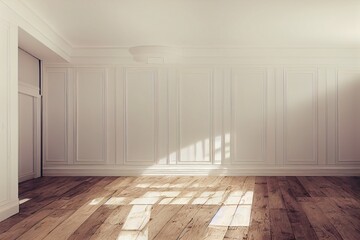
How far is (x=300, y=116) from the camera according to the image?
6.64 metres

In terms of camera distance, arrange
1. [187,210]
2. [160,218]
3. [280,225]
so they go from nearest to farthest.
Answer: [280,225] → [160,218] → [187,210]

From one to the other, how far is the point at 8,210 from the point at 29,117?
2.80 meters

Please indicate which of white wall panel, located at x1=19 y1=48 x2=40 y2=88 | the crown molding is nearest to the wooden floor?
white wall panel, located at x1=19 y1=48 x2=40 y2=88

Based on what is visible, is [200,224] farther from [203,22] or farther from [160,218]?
[203,22]

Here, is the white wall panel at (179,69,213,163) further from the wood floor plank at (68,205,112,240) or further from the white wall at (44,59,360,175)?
the wood floor plank at (68,205,112,240)

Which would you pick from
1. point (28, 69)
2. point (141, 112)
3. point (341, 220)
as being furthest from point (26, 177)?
point (341, 220)

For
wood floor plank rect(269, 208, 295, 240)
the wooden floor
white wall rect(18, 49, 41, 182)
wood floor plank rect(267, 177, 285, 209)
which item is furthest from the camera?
white wall rect(18, 49, 41, 182)

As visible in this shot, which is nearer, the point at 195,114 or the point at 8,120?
the point at 8,120

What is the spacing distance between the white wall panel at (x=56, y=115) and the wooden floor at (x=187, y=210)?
761 millimetres

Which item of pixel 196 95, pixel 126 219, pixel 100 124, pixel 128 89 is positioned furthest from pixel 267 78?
pixel 126 219

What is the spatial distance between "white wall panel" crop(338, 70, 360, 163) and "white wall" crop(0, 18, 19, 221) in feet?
16.7

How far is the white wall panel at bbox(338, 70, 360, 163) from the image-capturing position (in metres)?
6.60

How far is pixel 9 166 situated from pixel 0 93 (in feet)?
2.33

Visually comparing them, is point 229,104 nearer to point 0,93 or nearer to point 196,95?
point 196,95
